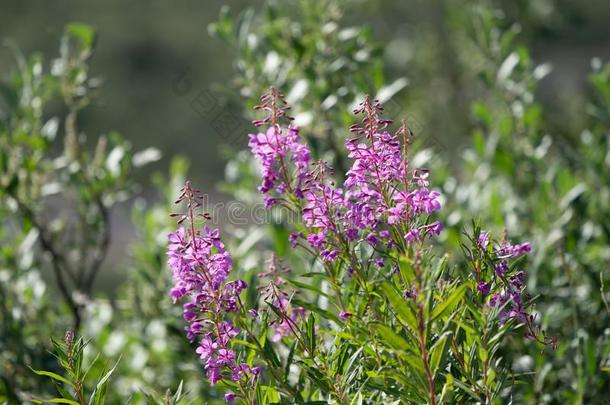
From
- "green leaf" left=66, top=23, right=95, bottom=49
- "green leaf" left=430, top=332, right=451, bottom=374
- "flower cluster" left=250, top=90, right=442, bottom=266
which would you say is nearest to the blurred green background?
"green leaf" left=66, top=23, right=95, bottom=49

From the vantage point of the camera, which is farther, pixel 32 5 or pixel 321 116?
pixel 32 5

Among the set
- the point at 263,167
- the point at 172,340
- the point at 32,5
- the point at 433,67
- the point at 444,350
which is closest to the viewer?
the point at 444,350

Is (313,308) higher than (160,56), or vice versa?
(313,308)

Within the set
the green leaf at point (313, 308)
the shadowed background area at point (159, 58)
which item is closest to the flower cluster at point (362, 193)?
the green leaf at point (313, 308)

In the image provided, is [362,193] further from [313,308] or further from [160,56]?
[160,56]

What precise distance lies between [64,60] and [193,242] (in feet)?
5.65

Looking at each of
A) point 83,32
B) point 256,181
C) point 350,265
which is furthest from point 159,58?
point 350,265

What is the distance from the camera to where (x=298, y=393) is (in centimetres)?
186

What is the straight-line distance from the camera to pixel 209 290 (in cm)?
174

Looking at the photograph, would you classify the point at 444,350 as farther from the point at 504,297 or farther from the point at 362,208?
the point at 362,208

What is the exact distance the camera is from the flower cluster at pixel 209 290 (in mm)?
1715

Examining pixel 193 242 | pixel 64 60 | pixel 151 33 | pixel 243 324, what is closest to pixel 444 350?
pixel 243 324

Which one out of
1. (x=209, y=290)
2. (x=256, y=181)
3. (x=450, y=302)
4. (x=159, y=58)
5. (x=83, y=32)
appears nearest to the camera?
(x=450, y=302)

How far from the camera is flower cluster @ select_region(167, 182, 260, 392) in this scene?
171cm
